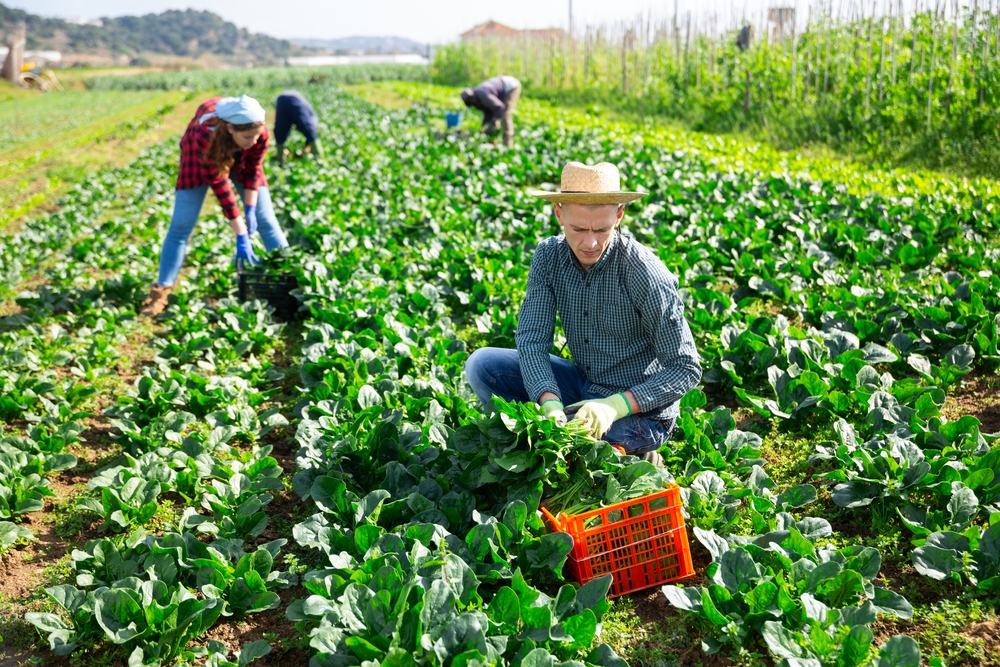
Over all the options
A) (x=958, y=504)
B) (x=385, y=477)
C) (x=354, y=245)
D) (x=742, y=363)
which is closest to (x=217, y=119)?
(x=354, y=245)

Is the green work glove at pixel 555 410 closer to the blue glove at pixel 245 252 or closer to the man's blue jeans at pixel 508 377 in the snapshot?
the man's blue jeans at pixel 508 377

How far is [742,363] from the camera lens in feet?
15.9

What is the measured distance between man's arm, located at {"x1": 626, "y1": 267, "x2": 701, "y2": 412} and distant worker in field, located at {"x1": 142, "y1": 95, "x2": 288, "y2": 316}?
12.0 feet

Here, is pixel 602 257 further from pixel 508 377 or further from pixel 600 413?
pixel 508 377

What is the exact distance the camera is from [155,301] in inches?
261

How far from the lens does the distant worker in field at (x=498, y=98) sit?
13.9 m

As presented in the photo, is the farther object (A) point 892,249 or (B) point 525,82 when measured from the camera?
(B) point 525,82

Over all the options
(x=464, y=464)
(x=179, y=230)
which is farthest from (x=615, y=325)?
(x=179, y=230)

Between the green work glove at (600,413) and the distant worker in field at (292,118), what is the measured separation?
35.3 ft

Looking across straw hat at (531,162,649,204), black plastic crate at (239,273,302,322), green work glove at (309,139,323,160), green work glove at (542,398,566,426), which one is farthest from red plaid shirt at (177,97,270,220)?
green work glove at (309,139,323,160)

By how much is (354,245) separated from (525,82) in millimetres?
23642

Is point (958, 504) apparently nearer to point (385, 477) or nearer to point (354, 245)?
point (385, 477)

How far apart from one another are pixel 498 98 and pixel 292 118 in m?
3.76

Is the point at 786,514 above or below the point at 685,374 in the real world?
below
